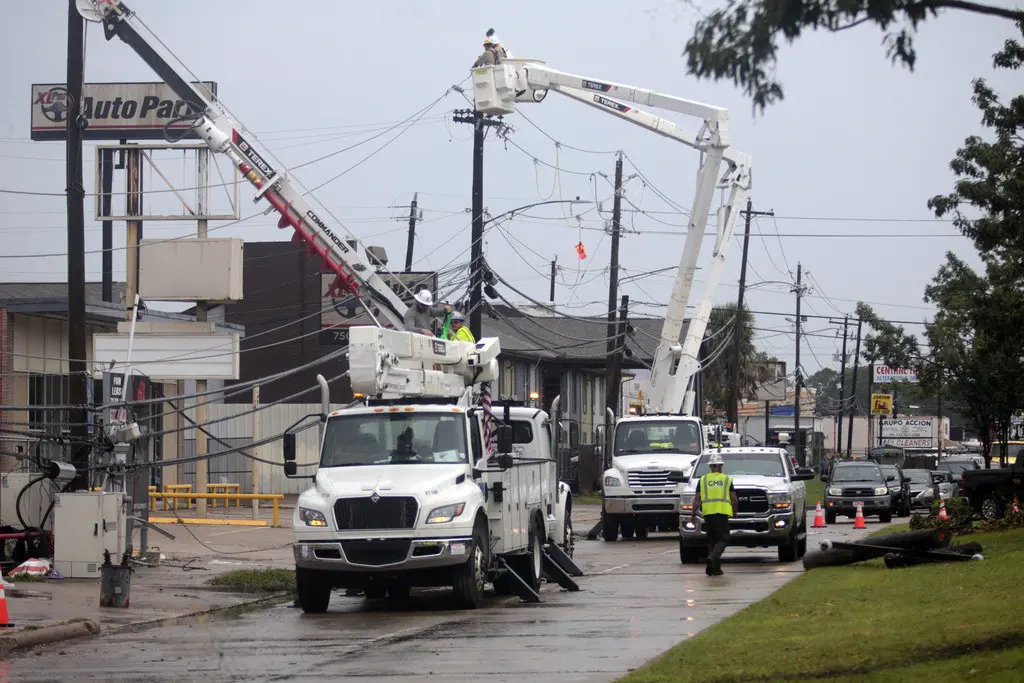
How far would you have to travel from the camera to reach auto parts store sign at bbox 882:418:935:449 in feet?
233

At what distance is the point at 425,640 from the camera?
551 inches

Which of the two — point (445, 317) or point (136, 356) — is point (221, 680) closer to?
point (445, 317)

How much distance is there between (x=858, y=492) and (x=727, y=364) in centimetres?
4426

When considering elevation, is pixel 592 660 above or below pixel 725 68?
below

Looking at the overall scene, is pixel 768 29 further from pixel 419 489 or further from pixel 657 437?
pixel 657 437

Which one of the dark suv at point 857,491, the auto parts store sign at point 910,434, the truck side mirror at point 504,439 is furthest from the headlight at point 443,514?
the auto parts store sign at point 910,434

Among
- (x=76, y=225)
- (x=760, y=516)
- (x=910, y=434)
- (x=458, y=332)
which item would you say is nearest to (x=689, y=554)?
(x=760, y=516)

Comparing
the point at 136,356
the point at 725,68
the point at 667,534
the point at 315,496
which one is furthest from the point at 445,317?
the point at 667,534

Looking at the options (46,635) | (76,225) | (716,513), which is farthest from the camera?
(716,513)

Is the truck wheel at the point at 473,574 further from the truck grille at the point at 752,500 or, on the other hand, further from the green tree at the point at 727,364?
the green tree at the point at 727,364

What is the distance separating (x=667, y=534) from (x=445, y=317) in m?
16.5

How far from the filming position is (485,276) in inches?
1436

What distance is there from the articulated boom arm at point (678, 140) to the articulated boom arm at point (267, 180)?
4585mm

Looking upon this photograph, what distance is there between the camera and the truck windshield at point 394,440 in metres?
17.3
